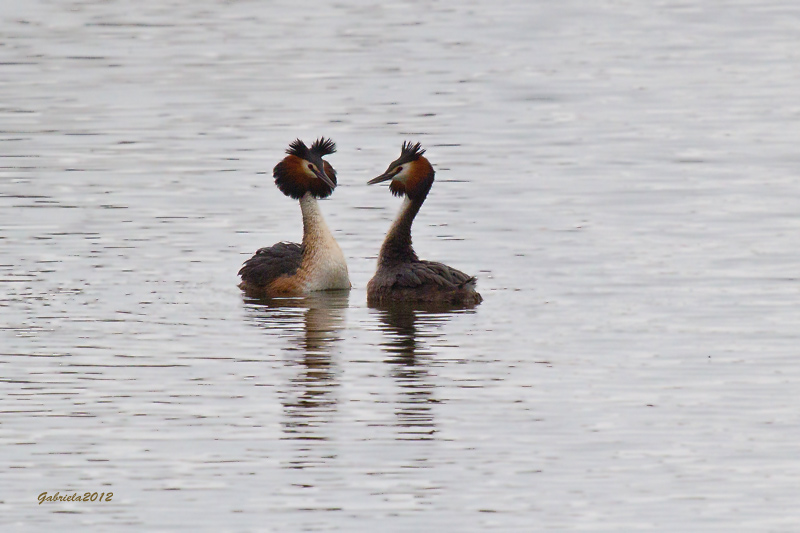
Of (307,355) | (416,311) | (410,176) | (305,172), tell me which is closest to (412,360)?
(307,355)

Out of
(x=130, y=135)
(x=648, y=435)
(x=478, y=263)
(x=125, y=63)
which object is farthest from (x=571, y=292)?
(x=125, y=63)

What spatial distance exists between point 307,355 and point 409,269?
3.11 m

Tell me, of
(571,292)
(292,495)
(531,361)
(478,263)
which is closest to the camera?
(292,495)

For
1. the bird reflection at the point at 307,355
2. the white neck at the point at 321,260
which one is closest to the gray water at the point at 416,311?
the bird reflection at the point at 307,355

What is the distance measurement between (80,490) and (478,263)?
952 centimetres

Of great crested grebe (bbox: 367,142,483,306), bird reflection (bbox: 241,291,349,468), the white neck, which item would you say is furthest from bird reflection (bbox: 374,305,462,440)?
the white neck

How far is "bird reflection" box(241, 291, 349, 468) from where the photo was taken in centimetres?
1241

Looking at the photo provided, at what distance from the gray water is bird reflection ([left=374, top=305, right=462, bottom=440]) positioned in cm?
5

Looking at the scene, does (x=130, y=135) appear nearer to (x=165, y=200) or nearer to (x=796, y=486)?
(x=165, y=200)

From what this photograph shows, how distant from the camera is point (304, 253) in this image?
62.9 feet

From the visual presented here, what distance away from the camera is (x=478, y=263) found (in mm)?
19750

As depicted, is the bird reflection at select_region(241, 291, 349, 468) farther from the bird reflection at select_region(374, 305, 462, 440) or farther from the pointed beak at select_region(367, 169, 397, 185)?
the pointed beak at select_region(367, 169, 397, 185)

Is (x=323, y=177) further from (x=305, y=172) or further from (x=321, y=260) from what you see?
(x=321, y=260)

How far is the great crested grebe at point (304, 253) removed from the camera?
61.6 ft
